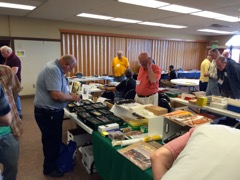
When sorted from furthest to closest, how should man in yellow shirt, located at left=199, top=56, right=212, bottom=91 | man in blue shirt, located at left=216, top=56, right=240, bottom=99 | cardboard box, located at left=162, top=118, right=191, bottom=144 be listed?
man in yellow shirt, located at left=199, top=56, right=212, bottom=91
man in blue shirt, located at left=216, top=56, right=240, bottom=99
cardboard box, located at left=162, top=118, right=191, bottom=144

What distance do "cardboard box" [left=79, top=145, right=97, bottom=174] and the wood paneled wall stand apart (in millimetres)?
4811

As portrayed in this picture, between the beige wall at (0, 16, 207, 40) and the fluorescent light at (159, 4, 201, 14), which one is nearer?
the fluorescent light at (159, 4, 201, 14)

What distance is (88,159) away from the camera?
2361mm

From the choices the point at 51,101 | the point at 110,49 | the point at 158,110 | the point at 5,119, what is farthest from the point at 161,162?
the point at 110,49

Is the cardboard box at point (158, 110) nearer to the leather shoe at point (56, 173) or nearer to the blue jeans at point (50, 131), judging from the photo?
the blue jeans at point (50, 131)

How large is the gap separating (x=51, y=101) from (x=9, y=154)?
696 mm

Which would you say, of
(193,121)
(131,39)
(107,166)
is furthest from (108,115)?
(131,39)

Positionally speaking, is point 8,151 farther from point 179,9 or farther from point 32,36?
point 32,36

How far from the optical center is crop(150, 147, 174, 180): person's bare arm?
2.59 ft

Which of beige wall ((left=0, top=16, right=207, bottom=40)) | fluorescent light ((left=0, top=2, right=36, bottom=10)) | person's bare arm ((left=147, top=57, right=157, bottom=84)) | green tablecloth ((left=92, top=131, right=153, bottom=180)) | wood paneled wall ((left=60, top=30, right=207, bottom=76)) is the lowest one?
green tablecloth ((left=92, top=131, right=153, bottom=180))

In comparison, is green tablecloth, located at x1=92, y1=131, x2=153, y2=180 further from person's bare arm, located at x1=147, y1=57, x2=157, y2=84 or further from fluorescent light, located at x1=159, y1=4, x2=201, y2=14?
fluorescent light, located at x1=159, y1=4, x2=201, y2=14

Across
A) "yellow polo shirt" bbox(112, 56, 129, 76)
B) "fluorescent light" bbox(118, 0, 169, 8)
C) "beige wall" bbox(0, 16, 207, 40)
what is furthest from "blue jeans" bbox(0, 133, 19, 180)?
"beige wall" bbox(0, 16, 207, 40)

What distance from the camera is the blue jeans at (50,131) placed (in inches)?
83.9

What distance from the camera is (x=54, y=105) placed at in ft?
7.04
